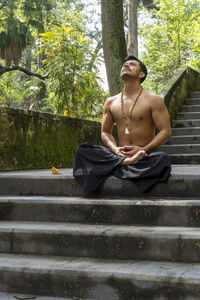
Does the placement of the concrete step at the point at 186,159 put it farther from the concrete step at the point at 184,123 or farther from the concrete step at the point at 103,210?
the concrete step at the point at 103,210

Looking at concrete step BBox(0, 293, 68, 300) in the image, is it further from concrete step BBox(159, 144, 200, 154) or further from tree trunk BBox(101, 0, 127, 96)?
tree trunk BBox(101, 0, 127, 96)

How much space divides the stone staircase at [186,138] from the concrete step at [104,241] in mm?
2856

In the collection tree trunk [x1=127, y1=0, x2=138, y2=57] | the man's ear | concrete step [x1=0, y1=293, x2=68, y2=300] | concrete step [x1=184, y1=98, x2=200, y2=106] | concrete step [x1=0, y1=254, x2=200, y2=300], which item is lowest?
concrete step [x1=0, y1=293, x2=68, y2=300]

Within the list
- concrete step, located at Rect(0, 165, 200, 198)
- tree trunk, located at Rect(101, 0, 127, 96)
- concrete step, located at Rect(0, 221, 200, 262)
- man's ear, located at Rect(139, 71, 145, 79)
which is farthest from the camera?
tree trunk, located at Rect(101, 0, 127, 96)

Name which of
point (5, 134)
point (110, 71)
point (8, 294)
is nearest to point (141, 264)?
point (8, 294)

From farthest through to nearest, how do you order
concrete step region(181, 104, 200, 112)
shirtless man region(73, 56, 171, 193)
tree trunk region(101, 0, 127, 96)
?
tree trunk region(101, 0, 127, 96) < concrete step region(181, 104, 200, 112) < shirtless man region(73, 56, 171, 193)

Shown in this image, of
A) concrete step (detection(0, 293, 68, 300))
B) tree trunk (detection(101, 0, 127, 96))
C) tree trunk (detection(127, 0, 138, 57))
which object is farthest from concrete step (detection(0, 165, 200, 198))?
tree trunk (detection(127, 0, 138, 57))

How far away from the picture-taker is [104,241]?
340 centimetres

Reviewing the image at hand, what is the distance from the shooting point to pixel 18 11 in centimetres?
2353

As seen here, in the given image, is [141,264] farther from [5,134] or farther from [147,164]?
[5,134]

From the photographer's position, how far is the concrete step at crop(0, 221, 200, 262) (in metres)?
3.22

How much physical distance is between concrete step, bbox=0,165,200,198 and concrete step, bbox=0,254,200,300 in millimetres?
828

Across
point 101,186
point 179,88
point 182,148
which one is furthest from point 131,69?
point 179,88

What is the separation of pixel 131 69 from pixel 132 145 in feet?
2.48
